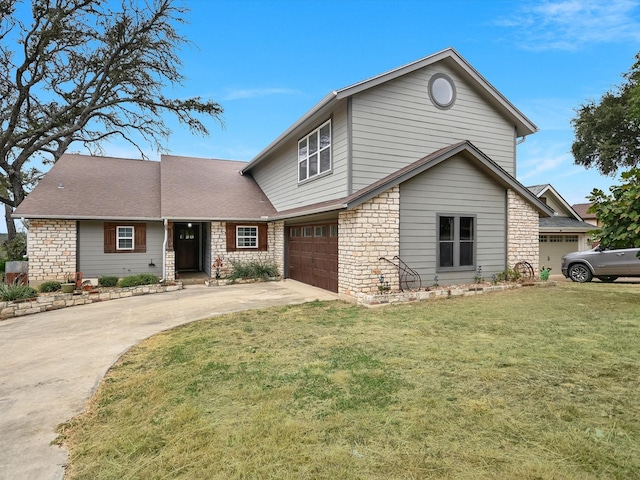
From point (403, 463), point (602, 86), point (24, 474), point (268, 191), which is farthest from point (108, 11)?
point (602, 86)

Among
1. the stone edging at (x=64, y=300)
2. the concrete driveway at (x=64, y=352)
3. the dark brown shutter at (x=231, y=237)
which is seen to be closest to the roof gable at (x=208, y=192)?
the dark brown shutter at (x=231, y=237)

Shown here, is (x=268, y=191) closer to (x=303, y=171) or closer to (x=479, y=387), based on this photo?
(x=303, y=171)

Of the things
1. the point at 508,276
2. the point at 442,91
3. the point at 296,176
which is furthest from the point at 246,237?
the point at 508,276

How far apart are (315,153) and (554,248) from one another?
1391cm

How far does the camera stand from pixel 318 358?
477 cm

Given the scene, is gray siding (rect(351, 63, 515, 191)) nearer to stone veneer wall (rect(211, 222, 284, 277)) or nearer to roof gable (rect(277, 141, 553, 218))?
roof gable (rect(277, 141, 553, 218))

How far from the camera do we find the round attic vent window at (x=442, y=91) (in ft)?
35.4

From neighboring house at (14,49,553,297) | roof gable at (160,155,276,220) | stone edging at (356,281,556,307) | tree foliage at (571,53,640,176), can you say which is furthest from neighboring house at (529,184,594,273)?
roof gable at (160,155,276,220)

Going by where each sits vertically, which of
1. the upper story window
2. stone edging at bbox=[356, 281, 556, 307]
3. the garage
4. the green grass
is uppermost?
the upper story window

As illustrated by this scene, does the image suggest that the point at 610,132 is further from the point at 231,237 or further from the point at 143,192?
the point at 143,192

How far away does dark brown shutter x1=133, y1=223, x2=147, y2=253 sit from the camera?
1419 cm

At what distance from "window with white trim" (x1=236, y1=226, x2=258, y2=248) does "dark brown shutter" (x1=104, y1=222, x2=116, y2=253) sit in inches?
186

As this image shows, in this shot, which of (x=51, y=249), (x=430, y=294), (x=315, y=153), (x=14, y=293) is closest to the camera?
(x=14, y=293)

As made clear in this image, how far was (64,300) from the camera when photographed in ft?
30.9
